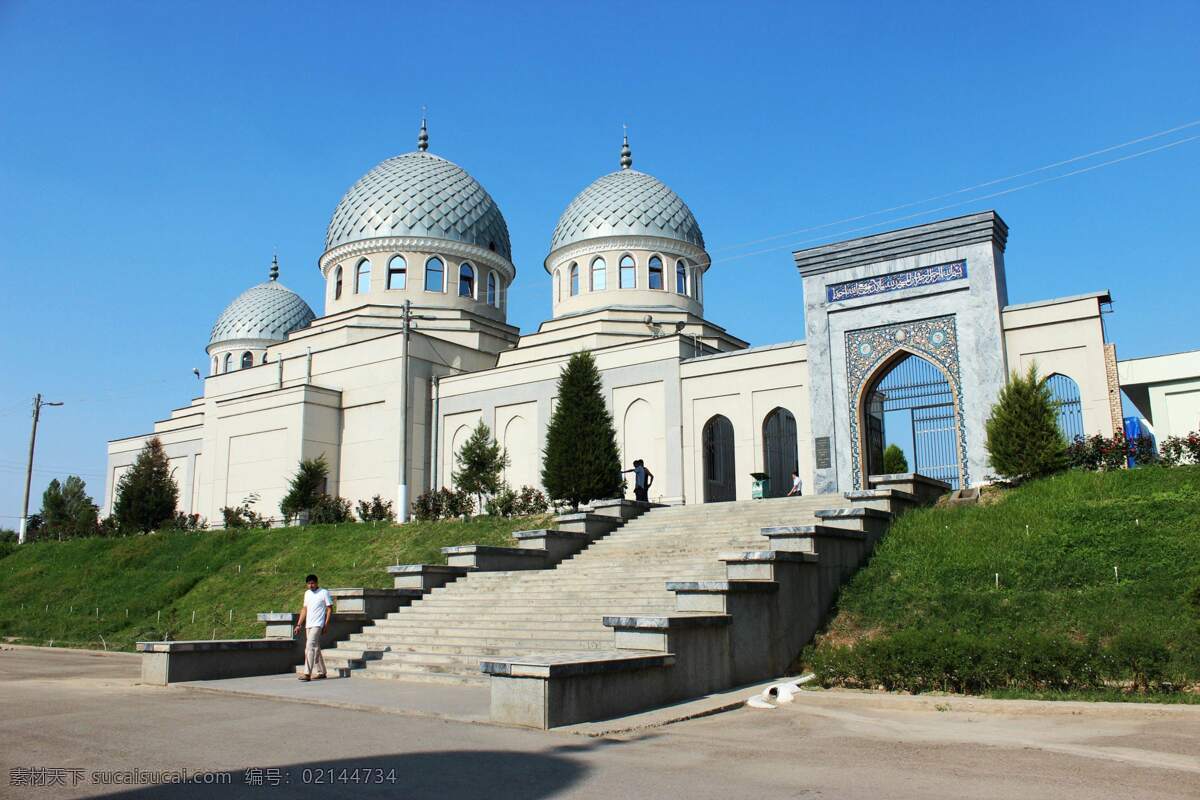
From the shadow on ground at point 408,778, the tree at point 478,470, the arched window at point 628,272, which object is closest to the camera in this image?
the shadow on ground at point 408,778

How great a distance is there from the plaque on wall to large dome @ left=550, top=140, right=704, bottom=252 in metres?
13.3

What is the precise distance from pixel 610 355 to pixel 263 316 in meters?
19.3

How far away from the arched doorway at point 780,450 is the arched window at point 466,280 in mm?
12578

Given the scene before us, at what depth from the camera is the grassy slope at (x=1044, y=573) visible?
9.56 meters

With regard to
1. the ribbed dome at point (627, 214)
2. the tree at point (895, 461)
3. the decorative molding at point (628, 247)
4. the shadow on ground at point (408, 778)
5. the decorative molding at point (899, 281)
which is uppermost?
the ribbed dome at point (627, 214)

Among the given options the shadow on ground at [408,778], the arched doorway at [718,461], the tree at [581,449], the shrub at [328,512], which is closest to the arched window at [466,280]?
the shrub at [328,512]

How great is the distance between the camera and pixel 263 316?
39.3 metres

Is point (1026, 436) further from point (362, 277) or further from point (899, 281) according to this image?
point (362, 277)

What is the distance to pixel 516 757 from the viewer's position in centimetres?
614

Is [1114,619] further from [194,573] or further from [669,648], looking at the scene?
[194,573]

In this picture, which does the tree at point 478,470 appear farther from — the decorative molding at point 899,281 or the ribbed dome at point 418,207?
the ribbed dome at point 418,207

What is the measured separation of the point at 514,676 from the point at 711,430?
17485mm

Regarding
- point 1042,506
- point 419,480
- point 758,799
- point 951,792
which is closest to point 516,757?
point 758,799

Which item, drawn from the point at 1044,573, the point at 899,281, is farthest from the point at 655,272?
the point at 1044,573
